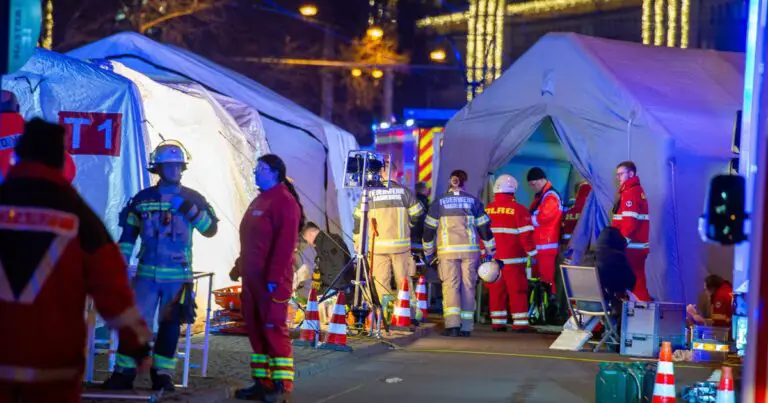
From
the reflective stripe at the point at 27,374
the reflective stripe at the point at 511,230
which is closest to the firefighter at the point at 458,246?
the reflective stripe at the point at 511,230

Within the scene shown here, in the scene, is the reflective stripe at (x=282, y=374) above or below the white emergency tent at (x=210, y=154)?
below

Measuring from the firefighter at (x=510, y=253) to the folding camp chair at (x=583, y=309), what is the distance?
2.13 m

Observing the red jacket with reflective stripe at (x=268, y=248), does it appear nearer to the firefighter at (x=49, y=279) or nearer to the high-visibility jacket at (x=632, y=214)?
the firefighter at (x=49, y=279)

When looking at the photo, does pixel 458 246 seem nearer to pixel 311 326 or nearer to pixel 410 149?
→ pixel 311 326

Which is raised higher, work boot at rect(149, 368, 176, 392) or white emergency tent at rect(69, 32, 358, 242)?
white emergency tent at rect(69, 32, 358, 242)

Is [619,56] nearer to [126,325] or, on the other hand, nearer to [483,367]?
[483,367]

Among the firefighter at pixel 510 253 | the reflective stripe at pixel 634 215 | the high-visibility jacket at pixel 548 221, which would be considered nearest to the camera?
the reflective stripe at pixel 634 215

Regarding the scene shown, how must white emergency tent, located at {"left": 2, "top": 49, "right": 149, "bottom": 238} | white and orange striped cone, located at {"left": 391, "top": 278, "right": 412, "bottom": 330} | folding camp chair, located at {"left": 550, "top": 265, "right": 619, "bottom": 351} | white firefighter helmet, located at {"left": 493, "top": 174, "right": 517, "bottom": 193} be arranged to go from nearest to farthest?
white emergency tent, located at {"left": 2, "top": 49, "right": 149, "bottom": 238} < folding camp chair, located at {"left": 550, "top": 265, "right": 619, "bottom": 351} < white and orange striped cone, located at {"left": 391, "top": 278, "right": 412, "bottom": 330} < white firefighter helmet, located at {"left": 493, "top": 174, "right": 517, "bottom": 193}

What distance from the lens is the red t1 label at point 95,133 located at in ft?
43.3

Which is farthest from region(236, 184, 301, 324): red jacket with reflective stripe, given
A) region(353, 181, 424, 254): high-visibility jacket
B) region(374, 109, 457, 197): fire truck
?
region(374, 109, 457, 197): fire truck

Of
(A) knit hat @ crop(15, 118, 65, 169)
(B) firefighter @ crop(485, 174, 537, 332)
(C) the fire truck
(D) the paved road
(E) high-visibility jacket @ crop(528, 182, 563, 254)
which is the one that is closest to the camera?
(A) knit hat @ crop(15, 118, 65, 169)

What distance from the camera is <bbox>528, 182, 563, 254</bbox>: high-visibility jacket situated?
718 inches

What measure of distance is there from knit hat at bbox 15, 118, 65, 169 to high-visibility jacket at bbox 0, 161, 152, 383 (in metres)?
0.05

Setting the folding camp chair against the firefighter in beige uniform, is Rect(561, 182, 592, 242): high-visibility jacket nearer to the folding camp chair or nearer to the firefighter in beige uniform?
the firefighter in beige uniform
